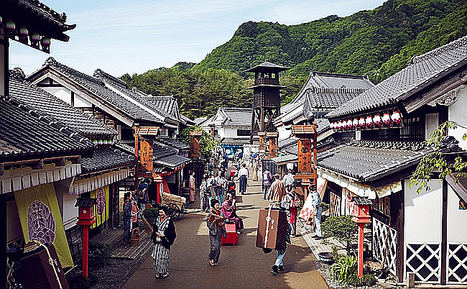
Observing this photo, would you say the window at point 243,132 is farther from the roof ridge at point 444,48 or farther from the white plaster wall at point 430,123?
the white plaster wall at point 430,123

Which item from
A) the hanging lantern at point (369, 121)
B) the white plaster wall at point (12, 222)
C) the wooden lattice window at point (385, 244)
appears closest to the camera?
the white plaster wall at point (12, 222)

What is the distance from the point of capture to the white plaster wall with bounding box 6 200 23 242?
8.02m

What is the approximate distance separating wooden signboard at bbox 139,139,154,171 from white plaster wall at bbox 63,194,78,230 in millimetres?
4506

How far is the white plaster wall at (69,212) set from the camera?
11.0 m

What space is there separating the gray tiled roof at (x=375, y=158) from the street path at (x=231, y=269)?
9.61ft

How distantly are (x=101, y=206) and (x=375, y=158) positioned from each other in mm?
9590

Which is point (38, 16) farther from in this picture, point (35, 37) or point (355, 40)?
point (355, 40)

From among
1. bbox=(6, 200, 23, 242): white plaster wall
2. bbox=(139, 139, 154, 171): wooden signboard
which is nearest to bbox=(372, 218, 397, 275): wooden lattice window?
bbox=(6, 200, 23, 242): white plaster wall

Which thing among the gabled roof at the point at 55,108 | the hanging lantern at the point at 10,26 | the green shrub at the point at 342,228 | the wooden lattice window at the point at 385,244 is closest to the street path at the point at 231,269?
the green shrub at the point at 342,228

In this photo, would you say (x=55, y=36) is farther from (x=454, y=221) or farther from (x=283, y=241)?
(x=454, y=221)

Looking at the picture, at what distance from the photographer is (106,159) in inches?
533

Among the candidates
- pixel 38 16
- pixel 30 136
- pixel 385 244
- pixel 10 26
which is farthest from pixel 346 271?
pixel 10 26

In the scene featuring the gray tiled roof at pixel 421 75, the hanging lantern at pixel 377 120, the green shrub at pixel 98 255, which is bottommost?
the green shrub at pixel 98 255

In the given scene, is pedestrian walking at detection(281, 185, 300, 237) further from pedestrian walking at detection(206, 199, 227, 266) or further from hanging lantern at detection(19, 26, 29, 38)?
hanging lantern at detection(19, 26, 29, 38)
